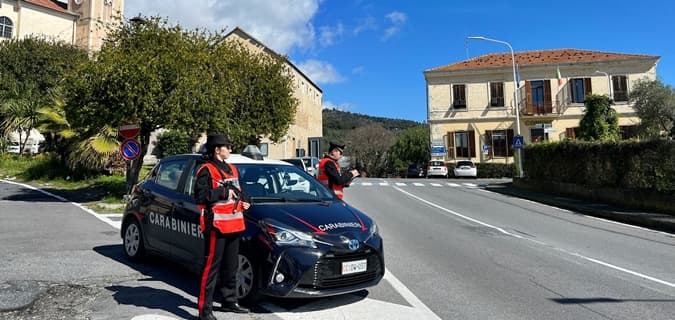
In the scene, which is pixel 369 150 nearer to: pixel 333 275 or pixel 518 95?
pixel 518 95

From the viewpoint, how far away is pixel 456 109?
131 ft

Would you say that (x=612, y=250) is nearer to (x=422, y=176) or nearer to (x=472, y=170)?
(x=472, y=170)

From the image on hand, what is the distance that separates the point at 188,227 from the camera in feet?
16.6

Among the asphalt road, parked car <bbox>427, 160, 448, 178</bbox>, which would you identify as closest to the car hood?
the asphalt road

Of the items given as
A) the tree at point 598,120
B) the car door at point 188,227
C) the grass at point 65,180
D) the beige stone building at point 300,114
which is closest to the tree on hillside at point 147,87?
the grass at point 65,180

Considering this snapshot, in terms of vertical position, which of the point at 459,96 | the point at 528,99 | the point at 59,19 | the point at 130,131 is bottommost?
the point at 130,131

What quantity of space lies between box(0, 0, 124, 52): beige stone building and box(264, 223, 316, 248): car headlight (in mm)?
54578

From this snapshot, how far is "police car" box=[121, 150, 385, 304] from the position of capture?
414 cm

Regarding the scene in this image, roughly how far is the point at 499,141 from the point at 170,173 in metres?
37.0

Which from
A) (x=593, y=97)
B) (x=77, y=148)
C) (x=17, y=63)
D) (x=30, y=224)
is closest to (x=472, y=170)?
(x=593, y=97)

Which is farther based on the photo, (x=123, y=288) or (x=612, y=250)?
(x=612, y=250)

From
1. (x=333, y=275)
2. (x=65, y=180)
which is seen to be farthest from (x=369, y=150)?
(x=333, y=275)

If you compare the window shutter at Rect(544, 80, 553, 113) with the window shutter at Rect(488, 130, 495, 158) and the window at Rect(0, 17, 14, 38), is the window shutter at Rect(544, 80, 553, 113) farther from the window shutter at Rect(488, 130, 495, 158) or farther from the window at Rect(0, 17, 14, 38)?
the window at Rect(0, 17, 14, 38)

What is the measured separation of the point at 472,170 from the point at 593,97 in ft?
35.2
